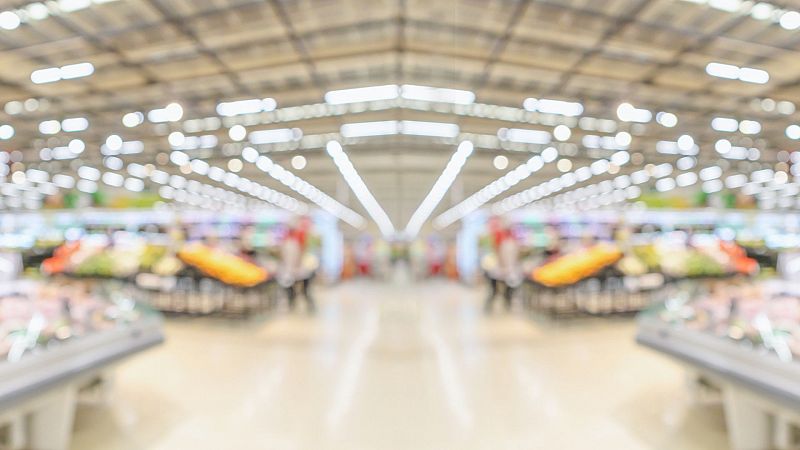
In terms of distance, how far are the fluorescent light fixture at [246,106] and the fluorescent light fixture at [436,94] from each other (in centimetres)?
287

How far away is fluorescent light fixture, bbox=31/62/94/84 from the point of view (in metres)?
8.70

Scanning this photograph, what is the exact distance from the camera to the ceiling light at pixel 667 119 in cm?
1069

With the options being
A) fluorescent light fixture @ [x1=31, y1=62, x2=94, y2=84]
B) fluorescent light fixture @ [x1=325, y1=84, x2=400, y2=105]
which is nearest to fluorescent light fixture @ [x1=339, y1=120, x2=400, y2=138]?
fluorescent light fixture @ [x1=325, y1=84, x2=400, y2=105]

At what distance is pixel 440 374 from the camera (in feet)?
17.0

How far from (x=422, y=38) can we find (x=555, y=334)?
5.05m

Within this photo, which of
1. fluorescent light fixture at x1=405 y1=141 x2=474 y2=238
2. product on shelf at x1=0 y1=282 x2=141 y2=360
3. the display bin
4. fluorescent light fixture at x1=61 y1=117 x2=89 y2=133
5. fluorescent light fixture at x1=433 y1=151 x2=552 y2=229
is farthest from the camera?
fluorescent light fixture at x1=433 y1=151 x2=552 y2=229

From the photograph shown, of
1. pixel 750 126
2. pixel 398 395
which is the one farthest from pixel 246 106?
pixel 750 126

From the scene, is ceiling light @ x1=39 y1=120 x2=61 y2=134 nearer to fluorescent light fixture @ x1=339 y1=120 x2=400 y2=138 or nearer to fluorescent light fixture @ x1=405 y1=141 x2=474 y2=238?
fluorescent light fixture @ x1=339 y1=120 x2=400 y2=138

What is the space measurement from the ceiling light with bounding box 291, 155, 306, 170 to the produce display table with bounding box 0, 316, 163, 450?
40.5ft

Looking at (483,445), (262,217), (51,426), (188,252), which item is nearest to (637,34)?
(483,445)

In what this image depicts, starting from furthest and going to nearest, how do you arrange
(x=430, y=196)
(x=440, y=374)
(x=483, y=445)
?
(x=430, y=196)
(x=440, y=374)
(x=483, y=445)

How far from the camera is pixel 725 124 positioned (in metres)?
11.7

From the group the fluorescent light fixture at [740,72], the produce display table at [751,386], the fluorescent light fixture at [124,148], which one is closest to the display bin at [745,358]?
the produce display table at [751,386]

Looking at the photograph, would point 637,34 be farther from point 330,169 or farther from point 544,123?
point 330,169
